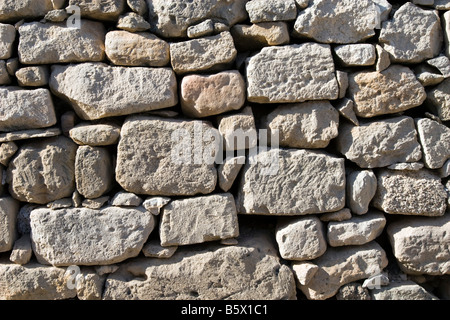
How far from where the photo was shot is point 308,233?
98.9 inches

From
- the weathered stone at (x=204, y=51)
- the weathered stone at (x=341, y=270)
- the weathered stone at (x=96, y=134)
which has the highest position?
the weathered stone at (x=204, y=51)

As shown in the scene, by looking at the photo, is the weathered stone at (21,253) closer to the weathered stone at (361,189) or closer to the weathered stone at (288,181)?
the weathered stone at (288,181)

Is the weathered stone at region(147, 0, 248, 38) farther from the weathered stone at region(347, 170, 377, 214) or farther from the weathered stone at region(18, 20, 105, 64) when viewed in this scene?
the weathered stone at region(347, 170, 377, 214)

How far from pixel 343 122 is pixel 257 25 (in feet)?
2.53

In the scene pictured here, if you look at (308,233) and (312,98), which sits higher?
(312,98)

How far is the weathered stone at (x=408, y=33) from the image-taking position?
2.48 metres

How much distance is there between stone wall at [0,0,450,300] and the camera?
8.02 ft

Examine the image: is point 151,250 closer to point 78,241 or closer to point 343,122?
point 78,241

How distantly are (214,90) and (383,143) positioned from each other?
3.40ft

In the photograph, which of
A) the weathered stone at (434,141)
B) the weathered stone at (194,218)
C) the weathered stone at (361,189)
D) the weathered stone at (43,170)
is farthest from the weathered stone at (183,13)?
the weathered stone at (434,141)

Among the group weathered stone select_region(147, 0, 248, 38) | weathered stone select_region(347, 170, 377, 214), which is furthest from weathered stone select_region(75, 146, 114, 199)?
weathered stone select_region(347, 170, 377, 214)

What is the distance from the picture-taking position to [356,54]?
8.11 feet

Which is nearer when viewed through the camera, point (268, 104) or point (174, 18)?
point (174, 18)

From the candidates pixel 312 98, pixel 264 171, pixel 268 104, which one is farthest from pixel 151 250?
pixel 312 98
